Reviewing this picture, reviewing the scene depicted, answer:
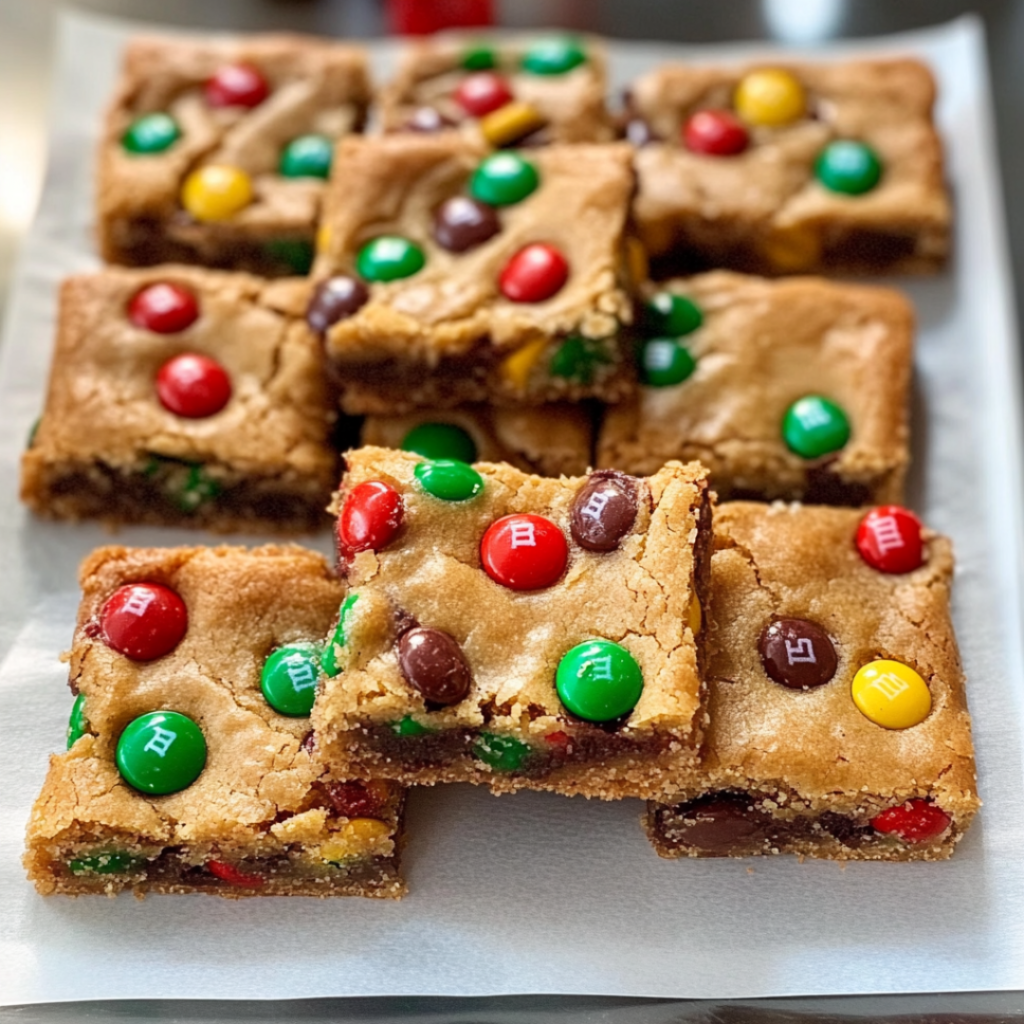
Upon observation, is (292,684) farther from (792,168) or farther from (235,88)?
(792,168)

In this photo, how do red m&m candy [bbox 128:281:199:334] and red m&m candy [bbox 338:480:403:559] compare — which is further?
red m&m candy [bbox 128:281:199:334]

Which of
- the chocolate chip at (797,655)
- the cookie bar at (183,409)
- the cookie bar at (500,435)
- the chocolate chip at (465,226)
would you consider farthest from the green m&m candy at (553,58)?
the chocolate chip at (797,655)

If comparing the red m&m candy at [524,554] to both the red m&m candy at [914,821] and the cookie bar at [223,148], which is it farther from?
the cookie bar at [223,148]

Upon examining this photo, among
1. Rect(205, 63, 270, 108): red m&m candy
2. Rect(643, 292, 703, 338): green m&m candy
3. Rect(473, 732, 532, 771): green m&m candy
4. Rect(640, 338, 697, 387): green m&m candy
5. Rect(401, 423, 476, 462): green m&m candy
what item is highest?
Rect(205, 63, 270, 108): red m&m candy

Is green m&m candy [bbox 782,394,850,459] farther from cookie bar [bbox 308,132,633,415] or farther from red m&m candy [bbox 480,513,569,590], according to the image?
red m&m candy [bbox 480,513,569,590]

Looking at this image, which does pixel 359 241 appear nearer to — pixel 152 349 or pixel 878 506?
pixel 152 349

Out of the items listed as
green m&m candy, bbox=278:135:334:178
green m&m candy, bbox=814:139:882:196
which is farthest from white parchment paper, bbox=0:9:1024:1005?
green m&m candy, bbox=278:135:334:178

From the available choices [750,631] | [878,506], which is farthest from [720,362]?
[750,631]
